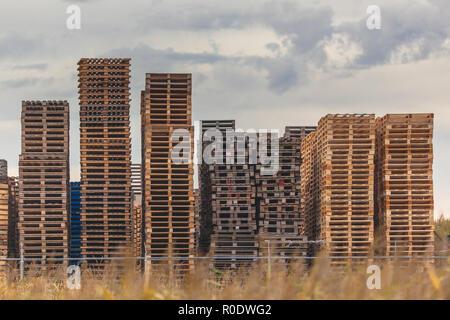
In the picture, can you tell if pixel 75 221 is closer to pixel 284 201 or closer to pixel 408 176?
pixel 284 201

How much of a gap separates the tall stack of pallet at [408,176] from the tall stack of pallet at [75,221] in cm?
807

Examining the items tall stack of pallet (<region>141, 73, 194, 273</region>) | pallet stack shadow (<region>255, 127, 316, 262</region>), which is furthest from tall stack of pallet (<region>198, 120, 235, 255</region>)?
pallet stack shadow (<region>255, 127, 316, 262</region>)

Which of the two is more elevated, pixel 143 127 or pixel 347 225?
pixel 143 127

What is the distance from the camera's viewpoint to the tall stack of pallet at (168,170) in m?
16.1

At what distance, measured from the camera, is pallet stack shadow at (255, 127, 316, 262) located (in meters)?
16.0

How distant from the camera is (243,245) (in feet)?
52.1

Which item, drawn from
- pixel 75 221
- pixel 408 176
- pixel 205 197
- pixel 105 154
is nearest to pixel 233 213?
pixel 205 197

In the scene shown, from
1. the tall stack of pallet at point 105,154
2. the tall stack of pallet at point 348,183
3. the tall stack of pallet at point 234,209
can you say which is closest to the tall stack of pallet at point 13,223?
the tall stack of pallet at point 105,154

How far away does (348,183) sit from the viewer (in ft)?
53.4

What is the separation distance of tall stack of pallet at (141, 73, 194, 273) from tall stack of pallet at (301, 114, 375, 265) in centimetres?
338

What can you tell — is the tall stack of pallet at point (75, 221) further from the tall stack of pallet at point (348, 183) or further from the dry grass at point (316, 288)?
the dry grass at point (316, 288)

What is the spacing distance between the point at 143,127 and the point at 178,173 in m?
2.42
